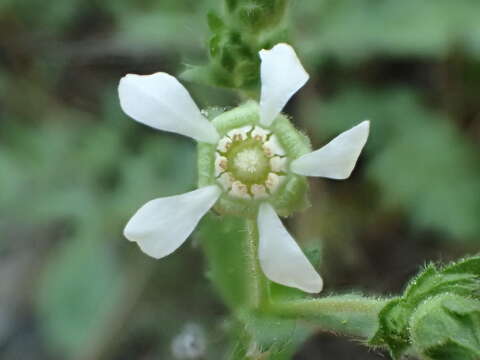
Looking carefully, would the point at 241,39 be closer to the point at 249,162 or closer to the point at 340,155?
the point at 249,162

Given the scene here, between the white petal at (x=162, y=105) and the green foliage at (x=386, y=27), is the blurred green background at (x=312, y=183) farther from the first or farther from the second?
the white petal at (x=162, y=105)

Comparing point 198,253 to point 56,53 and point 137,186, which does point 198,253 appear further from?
point 56,53

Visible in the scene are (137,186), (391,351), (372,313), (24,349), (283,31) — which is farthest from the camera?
(24,349)

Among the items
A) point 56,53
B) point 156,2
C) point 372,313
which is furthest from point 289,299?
point 56,53

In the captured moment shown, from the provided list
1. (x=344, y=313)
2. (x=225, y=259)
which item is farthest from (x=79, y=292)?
(x=344, y=313)

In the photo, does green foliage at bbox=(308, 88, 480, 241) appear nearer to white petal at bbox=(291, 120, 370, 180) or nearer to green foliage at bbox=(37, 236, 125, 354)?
green foliage at bbox=(37, 236, 125, 354)

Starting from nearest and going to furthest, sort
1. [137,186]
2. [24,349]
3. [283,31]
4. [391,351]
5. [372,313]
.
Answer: [391,351]
[372,313]
[283,31]
[137,186]
[24,349]
